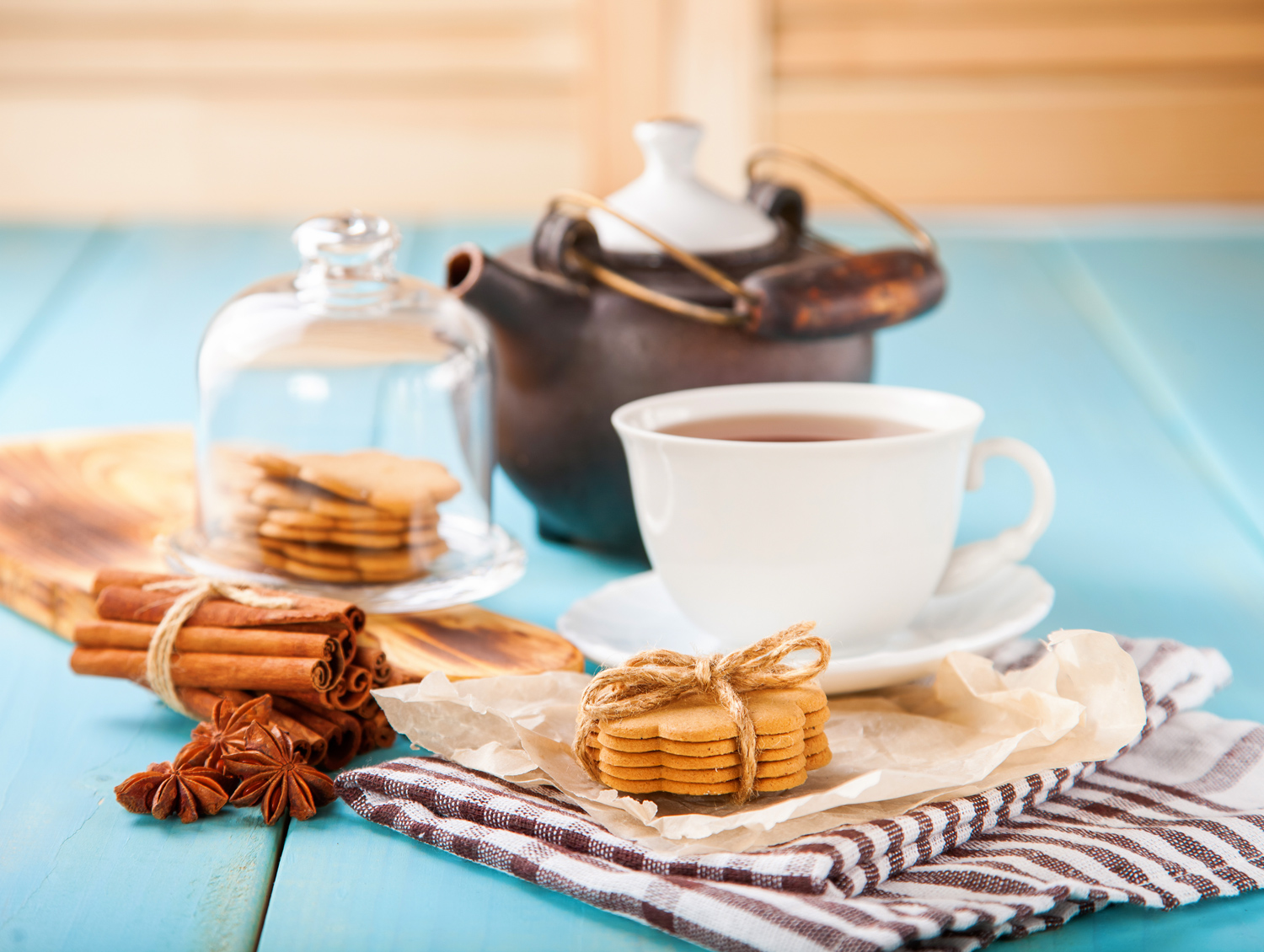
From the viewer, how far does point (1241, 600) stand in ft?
2.92

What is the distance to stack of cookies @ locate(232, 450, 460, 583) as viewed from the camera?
0.81 metres

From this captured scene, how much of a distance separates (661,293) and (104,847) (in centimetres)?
47

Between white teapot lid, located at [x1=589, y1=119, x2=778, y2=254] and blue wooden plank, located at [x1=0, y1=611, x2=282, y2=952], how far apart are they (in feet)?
1.41

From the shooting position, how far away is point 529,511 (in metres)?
1.10

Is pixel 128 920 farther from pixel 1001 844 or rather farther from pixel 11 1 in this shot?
pixel 11 1

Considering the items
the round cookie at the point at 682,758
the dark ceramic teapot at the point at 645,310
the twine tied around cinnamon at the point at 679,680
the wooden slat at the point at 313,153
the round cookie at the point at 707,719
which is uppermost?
the dark ceramic teapot at the point at 645,310

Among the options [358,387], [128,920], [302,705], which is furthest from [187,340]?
[128,920]

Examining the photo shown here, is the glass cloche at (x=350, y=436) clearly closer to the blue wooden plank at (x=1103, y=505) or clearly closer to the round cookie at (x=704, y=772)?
the round cookie at (x=704, y=772)

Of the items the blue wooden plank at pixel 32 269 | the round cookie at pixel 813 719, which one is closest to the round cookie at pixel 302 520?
the round cookie at pixel 813 719

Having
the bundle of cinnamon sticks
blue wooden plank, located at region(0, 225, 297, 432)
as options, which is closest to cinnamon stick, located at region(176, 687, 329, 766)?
the bundle of cinnamon sticks

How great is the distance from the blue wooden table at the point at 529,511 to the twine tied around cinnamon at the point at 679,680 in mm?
79

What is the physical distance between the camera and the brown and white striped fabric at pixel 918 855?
0.49 metres

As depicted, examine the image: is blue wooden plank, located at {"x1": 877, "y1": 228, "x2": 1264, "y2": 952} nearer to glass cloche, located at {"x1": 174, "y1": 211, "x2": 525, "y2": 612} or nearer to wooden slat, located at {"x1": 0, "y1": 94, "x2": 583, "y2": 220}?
glass cloche, located at {"x1": 174, "y1": 211, "x2": 525, "y2": 612}

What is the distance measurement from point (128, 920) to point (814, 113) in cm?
214
